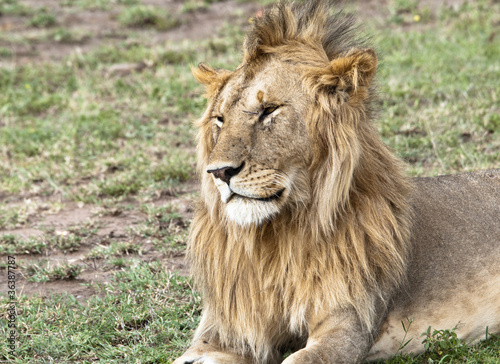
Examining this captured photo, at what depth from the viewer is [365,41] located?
3404 mm

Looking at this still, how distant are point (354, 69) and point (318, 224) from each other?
0.68 m

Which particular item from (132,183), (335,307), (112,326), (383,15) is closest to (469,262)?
(335,307)

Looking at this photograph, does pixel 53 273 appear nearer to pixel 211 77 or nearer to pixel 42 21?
pixel 211 77

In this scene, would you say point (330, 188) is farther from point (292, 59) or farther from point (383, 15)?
point (383, 15)

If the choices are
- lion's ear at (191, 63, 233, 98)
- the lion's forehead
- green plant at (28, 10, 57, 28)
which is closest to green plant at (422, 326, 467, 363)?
the lion's forehead

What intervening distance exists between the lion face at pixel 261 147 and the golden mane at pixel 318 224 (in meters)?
0.07

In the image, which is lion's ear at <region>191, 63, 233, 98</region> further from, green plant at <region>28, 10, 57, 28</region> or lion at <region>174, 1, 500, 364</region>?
green plant at <region>28, 10, 57, 28</region>

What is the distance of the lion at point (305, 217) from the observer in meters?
2.98

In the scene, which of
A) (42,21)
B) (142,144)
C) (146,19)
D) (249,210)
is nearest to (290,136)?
(249,210)

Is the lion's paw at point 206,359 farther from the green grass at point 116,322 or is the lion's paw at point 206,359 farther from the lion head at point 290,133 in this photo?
the lion head at point 290,133

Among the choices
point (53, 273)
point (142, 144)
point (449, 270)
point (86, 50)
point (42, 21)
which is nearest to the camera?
point (449, 270)

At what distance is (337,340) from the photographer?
300 cm

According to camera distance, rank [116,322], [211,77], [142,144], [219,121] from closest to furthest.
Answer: [219,121]
[211,77]
[116,322]
[142,144]

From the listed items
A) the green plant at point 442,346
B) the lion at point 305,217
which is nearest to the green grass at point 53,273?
the lion at point 305,217
